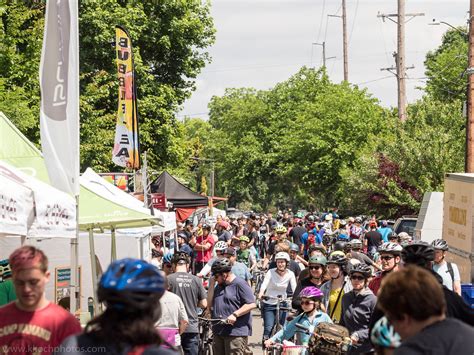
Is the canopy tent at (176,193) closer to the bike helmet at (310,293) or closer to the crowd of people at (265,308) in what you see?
the crowd of people at (265,308)

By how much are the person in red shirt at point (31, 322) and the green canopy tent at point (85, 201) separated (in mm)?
6495

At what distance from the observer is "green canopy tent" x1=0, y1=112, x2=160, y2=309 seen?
1262 cm

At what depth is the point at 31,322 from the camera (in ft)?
17.1

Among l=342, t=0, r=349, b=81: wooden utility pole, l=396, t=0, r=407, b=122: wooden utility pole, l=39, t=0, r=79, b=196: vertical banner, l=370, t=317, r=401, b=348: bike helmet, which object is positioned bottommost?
l=370, t=317, r=401, b=348: bike helmet

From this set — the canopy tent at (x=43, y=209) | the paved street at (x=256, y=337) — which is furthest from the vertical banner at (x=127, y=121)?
the canopy tent at (x=43, y=209)

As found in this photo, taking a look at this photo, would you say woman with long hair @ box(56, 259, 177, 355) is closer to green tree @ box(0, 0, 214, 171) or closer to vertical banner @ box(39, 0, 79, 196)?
vertical banner @ box(39, 0, 79, 196)

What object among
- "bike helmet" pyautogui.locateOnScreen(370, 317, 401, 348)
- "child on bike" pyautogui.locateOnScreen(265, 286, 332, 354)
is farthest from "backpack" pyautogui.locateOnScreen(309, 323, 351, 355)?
"bike helmet" pyautogui.locateOnScreen(370, 317, 401, 348)

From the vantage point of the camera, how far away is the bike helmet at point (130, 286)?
4148mm

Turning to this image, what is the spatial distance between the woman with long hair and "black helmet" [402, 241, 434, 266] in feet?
9.69

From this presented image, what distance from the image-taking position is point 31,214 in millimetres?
8828

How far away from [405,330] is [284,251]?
40.0 feet

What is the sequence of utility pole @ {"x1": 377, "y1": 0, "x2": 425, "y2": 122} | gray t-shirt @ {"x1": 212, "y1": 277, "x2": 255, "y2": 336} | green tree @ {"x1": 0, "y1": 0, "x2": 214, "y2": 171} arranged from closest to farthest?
gray t-shirt @ {"x1": 212, "y1": 277, "x2": 255, "y2": 336}
green tree @ {"x1": 0, "y1": 0, "x2": 214, "y2": 171}
utility pole @ {"x1": 377, "y1": 0, "x2": 425, "y2": 122}

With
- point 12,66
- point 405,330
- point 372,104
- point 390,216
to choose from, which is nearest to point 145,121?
point 390,216

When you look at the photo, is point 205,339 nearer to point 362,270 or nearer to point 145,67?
point 362,270
